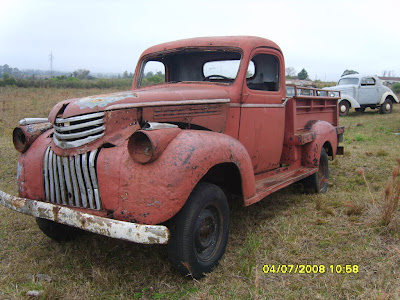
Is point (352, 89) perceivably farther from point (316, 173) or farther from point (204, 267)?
point (204, 267)

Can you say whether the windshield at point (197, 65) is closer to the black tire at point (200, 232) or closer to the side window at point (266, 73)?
the side window at point (266, 73)

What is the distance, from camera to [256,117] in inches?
147

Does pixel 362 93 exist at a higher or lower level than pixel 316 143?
higher

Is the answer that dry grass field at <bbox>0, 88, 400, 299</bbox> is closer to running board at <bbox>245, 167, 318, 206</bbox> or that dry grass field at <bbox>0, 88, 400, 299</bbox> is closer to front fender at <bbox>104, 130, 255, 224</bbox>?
running board at <bbox>245, 167, 318, 206</bbox>

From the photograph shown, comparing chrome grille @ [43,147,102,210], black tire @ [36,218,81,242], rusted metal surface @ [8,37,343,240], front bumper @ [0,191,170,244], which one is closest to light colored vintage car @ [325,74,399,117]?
rusted metal surface @ [8,37,343,240]

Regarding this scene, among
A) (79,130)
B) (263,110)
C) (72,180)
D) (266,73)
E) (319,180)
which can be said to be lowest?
(319,180)

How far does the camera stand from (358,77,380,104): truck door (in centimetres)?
1473

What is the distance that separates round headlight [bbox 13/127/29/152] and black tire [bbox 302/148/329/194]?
338 cm

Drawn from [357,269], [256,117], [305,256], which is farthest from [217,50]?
[357,269]

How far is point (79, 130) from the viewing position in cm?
270

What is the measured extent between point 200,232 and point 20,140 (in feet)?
5.86

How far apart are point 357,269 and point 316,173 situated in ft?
6.70

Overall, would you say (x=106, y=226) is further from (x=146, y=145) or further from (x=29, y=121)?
(x=29, y=121)
